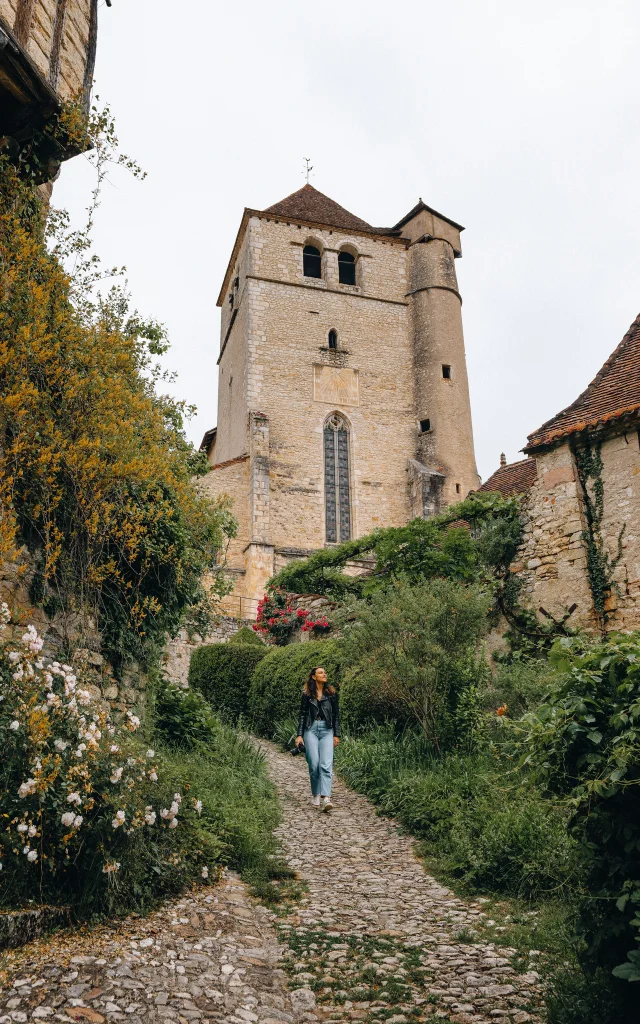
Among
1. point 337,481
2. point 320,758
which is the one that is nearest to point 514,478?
point 320,758

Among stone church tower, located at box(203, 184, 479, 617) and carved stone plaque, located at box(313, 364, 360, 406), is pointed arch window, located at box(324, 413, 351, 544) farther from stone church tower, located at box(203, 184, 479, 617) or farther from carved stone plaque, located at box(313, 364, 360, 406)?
carved stone plaque, located at box(313, 364, 360, 406)

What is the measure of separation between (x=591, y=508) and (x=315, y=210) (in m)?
23.7

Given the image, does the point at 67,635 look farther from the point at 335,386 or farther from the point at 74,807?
the point at 335,386

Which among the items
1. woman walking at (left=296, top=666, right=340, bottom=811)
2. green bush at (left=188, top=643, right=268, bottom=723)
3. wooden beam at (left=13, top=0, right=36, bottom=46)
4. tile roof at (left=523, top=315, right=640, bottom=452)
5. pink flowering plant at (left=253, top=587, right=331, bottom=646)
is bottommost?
woman walking at (left=296, top=666, right=340, bottom=811)

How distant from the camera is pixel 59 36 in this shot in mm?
6621

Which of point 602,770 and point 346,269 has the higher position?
point 346,269

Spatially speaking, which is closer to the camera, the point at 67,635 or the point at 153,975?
the point at 153,975

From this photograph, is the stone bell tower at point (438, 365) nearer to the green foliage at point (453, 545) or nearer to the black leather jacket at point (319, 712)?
the green foliage at point (453, 545)

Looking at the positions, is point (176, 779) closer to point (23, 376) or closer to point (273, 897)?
point (273, 897)

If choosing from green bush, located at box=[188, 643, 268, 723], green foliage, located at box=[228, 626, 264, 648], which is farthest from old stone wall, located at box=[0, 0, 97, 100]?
green foliage, located at box=[228, 626, 264, 648]

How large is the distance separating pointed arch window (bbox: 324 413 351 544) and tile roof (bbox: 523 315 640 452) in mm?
14096

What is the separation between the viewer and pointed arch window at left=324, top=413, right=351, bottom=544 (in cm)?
2500

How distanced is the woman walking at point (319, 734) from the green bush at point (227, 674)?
5.07 m

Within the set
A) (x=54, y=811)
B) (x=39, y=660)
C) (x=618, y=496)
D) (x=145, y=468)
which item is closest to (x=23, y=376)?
(x=145, y=468)
